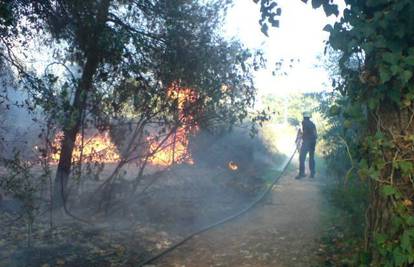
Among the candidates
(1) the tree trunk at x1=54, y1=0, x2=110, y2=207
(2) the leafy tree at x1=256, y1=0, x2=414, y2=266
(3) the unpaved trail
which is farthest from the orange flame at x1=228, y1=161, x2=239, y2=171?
(2) the leafy tree at x1=256, y1=0, x2=414, y2=266

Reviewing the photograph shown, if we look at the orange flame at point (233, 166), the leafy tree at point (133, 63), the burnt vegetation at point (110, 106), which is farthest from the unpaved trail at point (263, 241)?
the orange flame at point (233, 166)

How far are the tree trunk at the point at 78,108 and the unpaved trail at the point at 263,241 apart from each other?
8.77ft

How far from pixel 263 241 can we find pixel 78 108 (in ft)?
12.3

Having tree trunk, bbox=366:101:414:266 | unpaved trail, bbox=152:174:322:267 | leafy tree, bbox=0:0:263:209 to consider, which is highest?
leafy tree, bbox=0:0:263:209

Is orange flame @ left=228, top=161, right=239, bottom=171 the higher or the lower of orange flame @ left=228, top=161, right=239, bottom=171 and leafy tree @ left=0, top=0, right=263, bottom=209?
the lower

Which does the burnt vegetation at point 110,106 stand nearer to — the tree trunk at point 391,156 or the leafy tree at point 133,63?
the leafy tree at point 133,63

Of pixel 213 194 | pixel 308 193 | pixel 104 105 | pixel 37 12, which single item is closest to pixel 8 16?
pixel 37 12

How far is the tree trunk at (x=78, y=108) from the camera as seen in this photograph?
7098 mm

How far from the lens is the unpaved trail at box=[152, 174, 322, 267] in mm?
6059

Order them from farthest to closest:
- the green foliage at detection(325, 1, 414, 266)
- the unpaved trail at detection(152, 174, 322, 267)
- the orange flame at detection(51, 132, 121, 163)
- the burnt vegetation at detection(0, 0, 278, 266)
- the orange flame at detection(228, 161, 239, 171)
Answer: the orange flame at detection(228, 161, 239, 171)
the orange flame at detection(51, 132, 121, 163)
the burnt vegetation at detection(0, 0, 278, 266)
the unpaved trail at detection(152, 174, 322, 267)
the green foliage at detection(325, 1, 414, 266)

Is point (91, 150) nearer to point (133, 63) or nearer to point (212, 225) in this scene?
point (133, 63)

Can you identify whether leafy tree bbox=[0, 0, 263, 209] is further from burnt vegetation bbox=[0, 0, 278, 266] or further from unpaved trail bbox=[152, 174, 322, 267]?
unpaved trail bbox=[152, 174, 322, 267]

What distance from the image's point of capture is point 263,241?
23.1ft

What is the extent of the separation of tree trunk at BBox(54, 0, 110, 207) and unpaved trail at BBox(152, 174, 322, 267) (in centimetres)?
267
